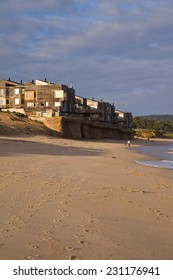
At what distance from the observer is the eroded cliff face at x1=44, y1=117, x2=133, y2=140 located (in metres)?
43.6

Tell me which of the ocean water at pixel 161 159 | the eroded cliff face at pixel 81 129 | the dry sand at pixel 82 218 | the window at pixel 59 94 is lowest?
the ocean water at pixel 161 159

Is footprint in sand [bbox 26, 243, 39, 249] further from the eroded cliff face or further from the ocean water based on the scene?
the eroded cliff face

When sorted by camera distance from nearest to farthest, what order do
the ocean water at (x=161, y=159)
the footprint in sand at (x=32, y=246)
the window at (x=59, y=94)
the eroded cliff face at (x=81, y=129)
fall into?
1. the footprint in sand at (x=32, y=246)
2. the ocean water at (x=161, y=159)
3. the eroded cliff face at (x=81, y=129)
4. the window at (x=59, y=94)

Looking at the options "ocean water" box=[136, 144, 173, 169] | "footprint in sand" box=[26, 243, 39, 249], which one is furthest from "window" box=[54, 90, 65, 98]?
"footprint in sand" box=[26, 243, 39, 249]

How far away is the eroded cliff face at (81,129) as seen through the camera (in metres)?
43.6

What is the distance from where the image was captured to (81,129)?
49.3 meters

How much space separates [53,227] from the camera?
536 cm

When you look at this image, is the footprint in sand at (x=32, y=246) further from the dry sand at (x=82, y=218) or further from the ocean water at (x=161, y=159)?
the ocean water at (x=161, y=159)

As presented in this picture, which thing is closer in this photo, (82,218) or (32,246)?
(32,246)

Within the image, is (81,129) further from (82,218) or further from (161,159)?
(82,218)

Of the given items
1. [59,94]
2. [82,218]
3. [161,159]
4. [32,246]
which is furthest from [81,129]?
[32,246]

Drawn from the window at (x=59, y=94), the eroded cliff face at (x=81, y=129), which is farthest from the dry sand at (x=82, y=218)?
the window at (x=59, y=94)
